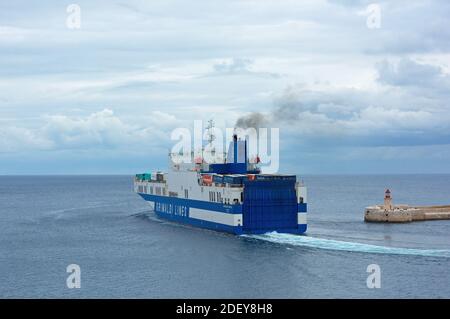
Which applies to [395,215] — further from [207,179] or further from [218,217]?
[218,217]

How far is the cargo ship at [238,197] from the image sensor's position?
6450 centimetres

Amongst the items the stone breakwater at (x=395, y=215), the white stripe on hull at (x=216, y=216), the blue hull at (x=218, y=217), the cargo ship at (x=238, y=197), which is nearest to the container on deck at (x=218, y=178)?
the cargo ship at (x=238, y=197)

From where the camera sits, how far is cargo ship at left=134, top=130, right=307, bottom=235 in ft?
212

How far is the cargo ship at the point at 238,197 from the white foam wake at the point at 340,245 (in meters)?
1.95

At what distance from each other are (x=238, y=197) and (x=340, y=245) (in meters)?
11.8

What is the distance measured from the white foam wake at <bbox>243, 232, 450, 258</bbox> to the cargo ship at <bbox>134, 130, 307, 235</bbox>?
1945 mm

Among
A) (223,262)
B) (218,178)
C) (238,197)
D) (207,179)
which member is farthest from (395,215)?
(223,262)

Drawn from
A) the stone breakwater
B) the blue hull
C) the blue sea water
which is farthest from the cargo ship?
the stone breakwater

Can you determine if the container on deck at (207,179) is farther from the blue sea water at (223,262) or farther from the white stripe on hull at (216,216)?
the blue sea water at (223,262)

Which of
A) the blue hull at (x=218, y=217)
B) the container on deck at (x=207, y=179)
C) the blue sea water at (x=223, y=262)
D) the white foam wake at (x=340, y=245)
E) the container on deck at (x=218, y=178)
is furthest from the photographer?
the container on deck at (x=207, y=179)

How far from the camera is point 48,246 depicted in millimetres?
64250

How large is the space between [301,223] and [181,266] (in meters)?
18.9

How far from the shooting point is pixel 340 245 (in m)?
58.2

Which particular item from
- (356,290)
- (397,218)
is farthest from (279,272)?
(397,218)
